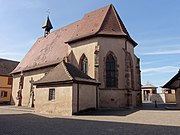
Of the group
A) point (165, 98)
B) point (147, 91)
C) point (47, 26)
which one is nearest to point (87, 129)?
point (47, 26)

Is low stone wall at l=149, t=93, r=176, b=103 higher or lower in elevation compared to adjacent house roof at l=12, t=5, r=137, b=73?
lower

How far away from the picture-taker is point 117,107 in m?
→ 18.8

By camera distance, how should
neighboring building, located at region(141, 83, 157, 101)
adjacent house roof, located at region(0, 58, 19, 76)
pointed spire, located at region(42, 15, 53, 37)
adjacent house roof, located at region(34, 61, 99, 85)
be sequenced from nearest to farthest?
A: adjacent house roof, located at region(34, 61, 99, 85) < pointed spire, located at region(42, 15, 53, 37) < adjacent house roof, located at region(0, 58, 19, 76) < neighboring building, located at region(141, 83, 157, 101)

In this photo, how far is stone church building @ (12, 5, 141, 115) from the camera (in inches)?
596

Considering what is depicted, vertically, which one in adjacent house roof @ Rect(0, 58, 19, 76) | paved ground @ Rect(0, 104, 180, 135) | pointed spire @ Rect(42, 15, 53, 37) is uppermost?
pointed spire @ Rect(42, 15, 53, 37)

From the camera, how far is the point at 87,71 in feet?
66.2

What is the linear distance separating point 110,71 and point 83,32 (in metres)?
6.24

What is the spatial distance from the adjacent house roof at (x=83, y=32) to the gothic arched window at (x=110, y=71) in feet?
9.41

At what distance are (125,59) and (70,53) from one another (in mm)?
6910

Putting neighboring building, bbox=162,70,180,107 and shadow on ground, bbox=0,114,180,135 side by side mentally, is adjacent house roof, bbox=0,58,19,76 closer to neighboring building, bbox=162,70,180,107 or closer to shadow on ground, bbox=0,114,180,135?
shadow on ground, bbox=0,114,180,135

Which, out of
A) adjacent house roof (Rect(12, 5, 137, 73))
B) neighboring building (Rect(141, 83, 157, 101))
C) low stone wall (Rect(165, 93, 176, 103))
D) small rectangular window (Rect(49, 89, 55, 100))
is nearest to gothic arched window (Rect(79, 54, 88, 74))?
adjacent house roof (Rect(12, 5, 137, 73))

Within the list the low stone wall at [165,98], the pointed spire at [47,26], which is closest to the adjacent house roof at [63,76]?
the pointed spire at [47,26]

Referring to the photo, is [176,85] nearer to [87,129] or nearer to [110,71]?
[110,71]

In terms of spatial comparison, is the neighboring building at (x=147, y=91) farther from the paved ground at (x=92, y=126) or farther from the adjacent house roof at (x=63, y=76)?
the paved ground at (x=92, y=126)
